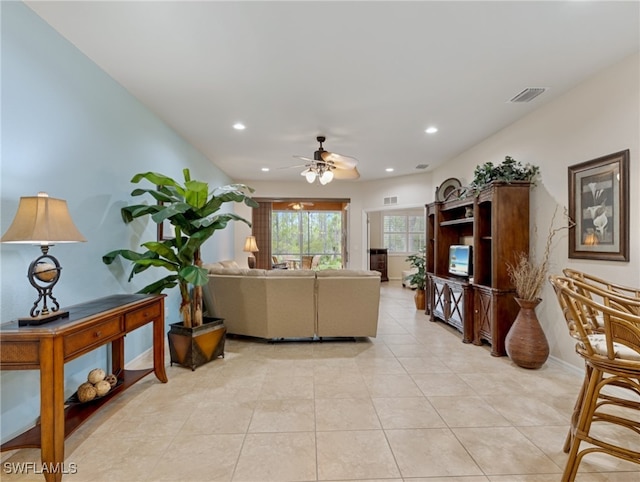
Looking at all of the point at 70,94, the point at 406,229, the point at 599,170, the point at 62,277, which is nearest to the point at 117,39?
the point at 70,94

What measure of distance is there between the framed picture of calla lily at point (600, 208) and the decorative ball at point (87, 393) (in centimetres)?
434

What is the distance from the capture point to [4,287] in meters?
1.89

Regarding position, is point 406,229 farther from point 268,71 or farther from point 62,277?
point 62,277

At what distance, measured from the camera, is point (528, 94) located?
3227mm

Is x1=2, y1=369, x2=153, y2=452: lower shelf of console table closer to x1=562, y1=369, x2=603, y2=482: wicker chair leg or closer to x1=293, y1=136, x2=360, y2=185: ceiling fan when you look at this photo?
x1=562, y1=369, x2=603, y2=482: wicker chair leg

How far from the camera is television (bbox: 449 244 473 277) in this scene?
4.47 m

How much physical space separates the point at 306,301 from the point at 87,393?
229 cm

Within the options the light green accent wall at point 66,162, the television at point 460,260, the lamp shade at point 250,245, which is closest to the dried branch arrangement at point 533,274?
the television at point 460,260

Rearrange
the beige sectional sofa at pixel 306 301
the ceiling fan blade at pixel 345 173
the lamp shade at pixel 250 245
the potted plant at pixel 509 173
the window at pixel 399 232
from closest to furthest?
the potted plant at pixel 509 173 < the beige sectional sofa at pixel 306 301 < the ceiling fan blade at pixel 345 173 < the lamp shade at pixel 250 245 < the window at pixel 399 232

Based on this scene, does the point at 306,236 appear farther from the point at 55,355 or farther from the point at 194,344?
the point at 55,355

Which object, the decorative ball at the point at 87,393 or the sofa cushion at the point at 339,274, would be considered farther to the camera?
the sofa cushion at the point at 339,274

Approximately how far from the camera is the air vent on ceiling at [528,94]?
10.3ft

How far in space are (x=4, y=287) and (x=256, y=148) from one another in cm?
380

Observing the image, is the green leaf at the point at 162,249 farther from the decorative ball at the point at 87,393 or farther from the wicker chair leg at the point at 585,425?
the wicker chair leg at the point at 585,425
